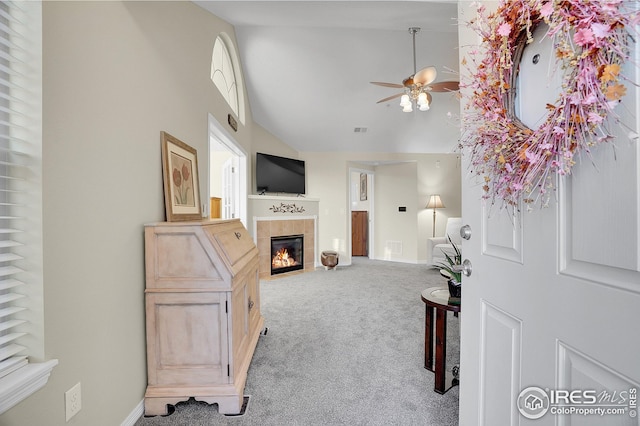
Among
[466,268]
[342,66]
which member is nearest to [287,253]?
[342,66]

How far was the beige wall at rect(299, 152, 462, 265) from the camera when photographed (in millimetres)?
5941

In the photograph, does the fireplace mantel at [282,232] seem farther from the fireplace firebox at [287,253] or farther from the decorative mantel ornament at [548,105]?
the decorative mantel ornament at [548,105]

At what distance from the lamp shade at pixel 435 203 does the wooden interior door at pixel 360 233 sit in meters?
1.66

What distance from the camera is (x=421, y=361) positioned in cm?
212

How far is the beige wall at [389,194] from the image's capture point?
5.94 meters

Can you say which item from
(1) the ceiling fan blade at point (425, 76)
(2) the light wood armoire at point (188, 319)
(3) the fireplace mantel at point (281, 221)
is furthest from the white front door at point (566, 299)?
(3) the fireplace mantel at point (281, 221)

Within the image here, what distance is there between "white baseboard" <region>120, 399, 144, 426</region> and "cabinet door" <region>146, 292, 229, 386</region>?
12 cm

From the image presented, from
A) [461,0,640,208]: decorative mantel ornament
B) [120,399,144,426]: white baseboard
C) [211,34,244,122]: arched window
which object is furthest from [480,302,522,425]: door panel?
[211,34,244,122]: arched window

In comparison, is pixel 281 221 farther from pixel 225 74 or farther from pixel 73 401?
pixel 73 401

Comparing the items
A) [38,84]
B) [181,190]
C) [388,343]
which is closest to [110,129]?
[38,84]

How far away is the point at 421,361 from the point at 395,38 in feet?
11.3

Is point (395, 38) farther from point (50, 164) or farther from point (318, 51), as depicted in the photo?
point (50, 164)

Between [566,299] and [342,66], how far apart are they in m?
3.88

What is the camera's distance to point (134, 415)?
153 centimetres
